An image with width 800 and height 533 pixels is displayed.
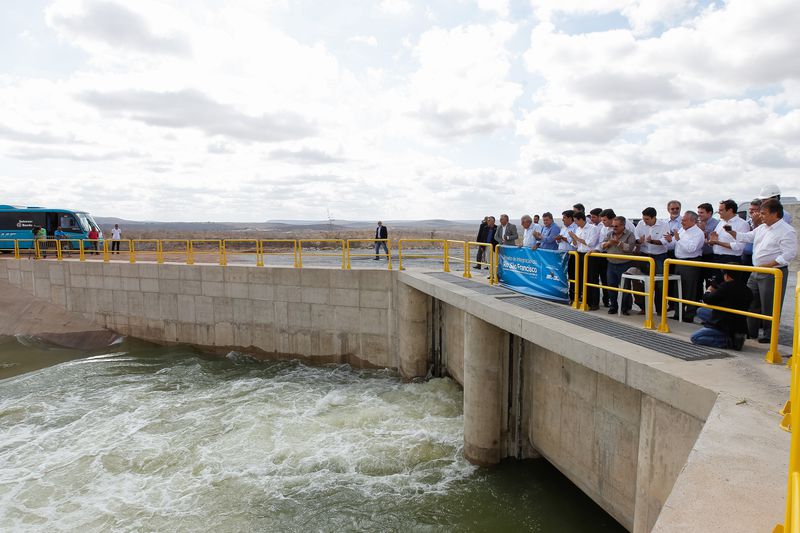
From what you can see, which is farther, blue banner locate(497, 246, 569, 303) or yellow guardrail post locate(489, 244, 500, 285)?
yellow guardrail post locate(489, 244, 500, 285)

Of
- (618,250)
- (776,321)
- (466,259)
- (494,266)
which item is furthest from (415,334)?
(776,321)

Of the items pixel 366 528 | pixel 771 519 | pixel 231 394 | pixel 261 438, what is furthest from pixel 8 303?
pixel 771 519

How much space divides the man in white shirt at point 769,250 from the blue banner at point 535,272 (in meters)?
2.72

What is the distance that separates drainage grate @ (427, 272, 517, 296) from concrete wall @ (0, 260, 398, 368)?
1841 millimetres

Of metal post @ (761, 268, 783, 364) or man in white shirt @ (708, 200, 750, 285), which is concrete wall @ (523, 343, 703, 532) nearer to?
metal post @ (761, 268, 783, 364)

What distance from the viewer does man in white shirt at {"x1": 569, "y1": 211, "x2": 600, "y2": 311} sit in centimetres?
764

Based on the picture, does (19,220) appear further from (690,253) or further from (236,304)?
(690,253)

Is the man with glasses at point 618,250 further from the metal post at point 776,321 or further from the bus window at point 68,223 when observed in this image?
the bus window at point 68,223

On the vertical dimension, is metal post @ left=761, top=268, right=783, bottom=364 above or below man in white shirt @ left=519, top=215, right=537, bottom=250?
below

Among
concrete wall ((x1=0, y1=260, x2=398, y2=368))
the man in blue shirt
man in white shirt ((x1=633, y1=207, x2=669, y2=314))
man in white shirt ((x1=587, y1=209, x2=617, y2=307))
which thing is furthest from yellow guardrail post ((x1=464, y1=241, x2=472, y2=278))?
man in white shirt ((x1=633, y1=207, x2=669, y2=314))

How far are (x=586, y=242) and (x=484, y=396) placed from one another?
9.90 ft

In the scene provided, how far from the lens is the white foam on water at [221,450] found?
6891 mm

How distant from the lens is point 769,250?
5367 millimetres

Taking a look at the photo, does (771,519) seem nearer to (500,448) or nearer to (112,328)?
(500,448)
